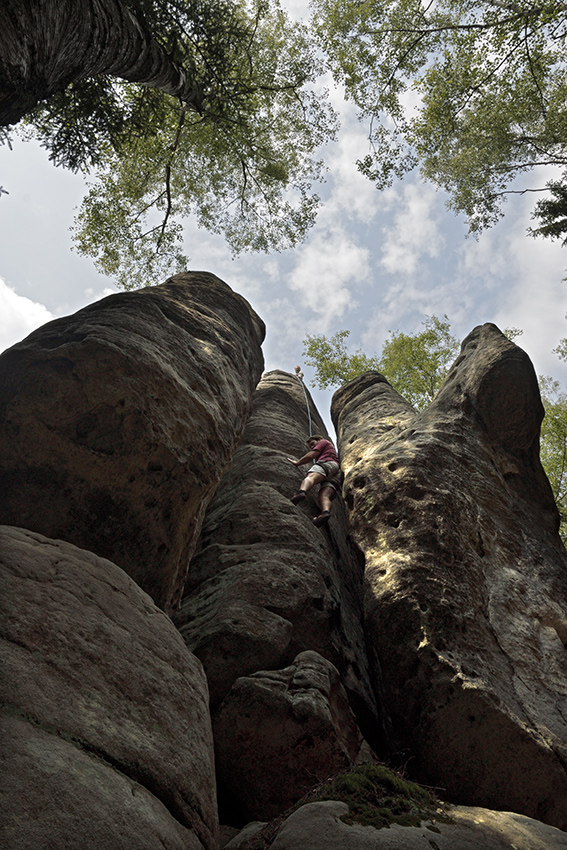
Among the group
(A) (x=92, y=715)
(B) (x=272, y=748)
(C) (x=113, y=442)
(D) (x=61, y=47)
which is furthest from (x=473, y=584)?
(D) (x=61, y=47)

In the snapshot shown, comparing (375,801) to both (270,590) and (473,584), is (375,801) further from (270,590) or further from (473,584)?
(473,584)

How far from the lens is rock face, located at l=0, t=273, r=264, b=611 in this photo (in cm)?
483

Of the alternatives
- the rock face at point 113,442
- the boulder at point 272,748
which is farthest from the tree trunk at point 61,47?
the boulder at point 272,748

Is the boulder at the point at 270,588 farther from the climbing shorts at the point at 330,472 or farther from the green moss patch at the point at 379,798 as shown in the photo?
the green moss patch at the point at 379,798

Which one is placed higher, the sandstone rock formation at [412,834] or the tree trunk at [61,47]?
the tree trunk at [61,47]

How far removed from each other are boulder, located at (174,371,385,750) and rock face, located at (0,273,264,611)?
0.86 m

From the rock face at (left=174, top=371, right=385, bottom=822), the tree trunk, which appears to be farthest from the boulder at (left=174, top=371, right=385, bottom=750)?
the tree trunk

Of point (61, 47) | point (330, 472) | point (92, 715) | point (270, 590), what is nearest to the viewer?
point (92, 715)

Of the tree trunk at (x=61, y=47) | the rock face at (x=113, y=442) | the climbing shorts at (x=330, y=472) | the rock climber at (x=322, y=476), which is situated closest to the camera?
the tree trunk at (x=61, y=47)

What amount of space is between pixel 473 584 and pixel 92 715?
5531 mm

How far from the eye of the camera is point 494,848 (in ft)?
10.4

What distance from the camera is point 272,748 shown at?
180 inches

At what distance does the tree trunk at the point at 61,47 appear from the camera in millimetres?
4285

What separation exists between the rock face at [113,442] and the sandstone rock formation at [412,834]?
113 inches
